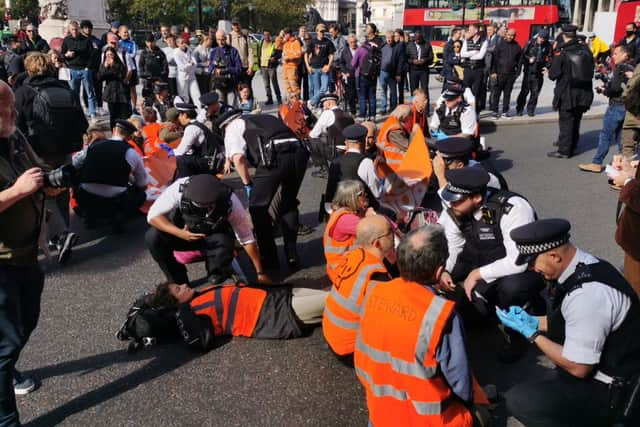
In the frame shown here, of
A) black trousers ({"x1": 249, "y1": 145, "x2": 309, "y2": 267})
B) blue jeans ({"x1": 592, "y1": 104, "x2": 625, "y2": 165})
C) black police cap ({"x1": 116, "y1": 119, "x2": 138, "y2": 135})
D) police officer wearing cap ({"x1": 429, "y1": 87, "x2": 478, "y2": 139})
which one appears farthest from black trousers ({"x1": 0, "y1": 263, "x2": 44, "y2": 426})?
blue jeans ({"x1": 592, "y1": 104, "x2": 625, "y2": 165})

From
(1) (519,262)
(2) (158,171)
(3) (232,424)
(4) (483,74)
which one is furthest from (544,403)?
(4) (483,74)

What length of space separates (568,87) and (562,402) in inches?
281

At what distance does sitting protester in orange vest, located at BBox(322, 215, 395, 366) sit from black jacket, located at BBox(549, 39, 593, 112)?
6.57m

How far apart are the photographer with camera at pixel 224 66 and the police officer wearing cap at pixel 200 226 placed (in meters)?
7.79

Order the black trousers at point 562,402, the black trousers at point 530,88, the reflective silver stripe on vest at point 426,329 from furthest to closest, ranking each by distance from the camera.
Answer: the black trousers at point 530,88 → the black trousers at point 562,402 → the reflective silver stripe on vest at point 426,329

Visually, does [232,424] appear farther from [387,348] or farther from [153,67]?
[153,67]

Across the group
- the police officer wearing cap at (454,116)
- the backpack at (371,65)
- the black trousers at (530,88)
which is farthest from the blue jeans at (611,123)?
the backpack at (371,65)

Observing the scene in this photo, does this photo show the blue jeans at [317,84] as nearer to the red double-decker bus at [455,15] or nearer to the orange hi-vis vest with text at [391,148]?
the orange hi-vis vest with text at [391,148]

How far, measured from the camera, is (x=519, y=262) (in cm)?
347

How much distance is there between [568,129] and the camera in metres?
8.95

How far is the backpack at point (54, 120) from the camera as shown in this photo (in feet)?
18.5

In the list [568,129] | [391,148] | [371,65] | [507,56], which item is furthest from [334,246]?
[507,56]

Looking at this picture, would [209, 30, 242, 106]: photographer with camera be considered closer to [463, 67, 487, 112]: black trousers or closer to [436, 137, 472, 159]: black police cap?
[463, 67, 487, 112]: black trousers

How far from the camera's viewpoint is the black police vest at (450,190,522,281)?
12.3ft
